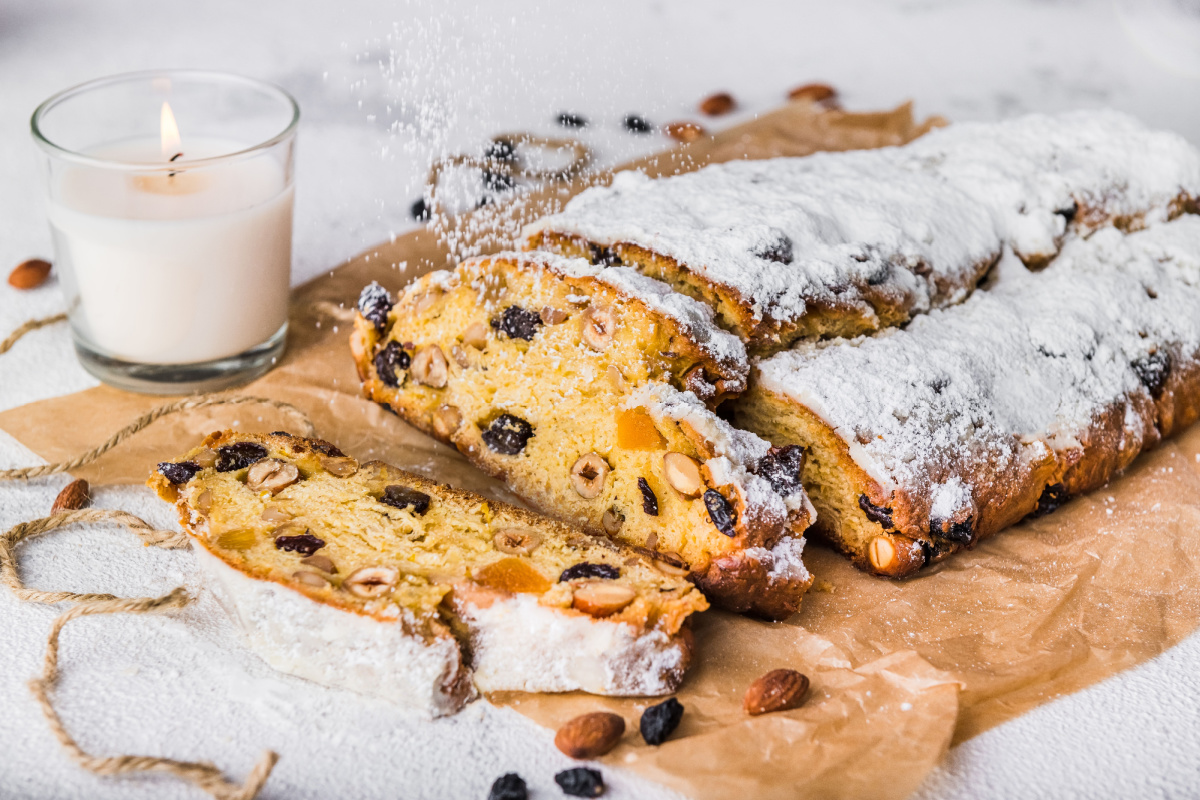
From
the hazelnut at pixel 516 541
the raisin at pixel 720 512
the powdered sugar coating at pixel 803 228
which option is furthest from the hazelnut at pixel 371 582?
the powdered sugar coating at pixel 803 228

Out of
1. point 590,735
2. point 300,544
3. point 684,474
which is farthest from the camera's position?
point 684,474

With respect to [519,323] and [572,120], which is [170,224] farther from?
[572,120]

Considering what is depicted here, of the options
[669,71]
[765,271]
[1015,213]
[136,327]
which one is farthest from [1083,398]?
[669,71]

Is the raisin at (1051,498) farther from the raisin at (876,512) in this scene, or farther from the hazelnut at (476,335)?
the hazelnut at (476,335)

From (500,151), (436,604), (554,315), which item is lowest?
→ (436,604)

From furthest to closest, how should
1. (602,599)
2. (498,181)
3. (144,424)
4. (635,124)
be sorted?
(635,124)
(498,181)
(144,424)
(602,599)

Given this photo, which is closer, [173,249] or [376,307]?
[173,249]

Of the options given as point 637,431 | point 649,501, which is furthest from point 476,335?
point 649,501
